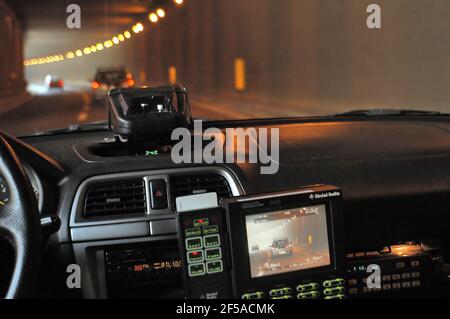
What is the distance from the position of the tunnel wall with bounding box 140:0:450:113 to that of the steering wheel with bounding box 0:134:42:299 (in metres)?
4.45

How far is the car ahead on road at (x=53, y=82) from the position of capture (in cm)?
595

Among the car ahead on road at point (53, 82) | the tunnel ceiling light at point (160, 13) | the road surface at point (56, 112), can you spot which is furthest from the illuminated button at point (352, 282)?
the car ahead on road at point (53, 82)

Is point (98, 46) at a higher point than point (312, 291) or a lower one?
higher

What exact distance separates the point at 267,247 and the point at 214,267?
21 centimetres

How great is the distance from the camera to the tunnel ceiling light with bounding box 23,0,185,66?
530 cm

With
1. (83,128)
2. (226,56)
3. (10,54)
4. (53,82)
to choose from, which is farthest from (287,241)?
(226,56)

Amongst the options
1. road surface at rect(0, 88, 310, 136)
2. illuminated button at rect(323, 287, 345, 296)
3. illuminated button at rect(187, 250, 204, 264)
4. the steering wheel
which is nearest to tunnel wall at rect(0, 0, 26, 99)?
road surface at rect(0, 88, 310, 136)

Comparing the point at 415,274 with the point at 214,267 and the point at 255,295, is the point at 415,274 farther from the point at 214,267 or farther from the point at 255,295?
the point at 214,267

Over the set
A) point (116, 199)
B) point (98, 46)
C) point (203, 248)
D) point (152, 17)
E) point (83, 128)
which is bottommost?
point (203, 248)

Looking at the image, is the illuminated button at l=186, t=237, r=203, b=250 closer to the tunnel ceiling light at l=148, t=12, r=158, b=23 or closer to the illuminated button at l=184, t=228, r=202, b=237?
the illuminated button at l=184, t=228, r=202, b=237

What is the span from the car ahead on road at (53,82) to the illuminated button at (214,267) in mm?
3770

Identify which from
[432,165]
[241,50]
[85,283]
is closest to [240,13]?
[241,50]

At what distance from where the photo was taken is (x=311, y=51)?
1577 centimetres

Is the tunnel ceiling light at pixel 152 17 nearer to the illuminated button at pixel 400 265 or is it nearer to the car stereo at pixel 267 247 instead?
the illuminated button at pixel 400 265
